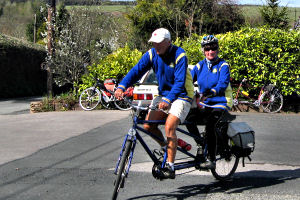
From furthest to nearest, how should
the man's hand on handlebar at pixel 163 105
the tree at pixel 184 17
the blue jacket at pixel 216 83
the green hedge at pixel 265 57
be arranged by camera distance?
the tree at pixel 184 17, the green hedge at pixel 265 57, the blue jacket at pixel 216 83, the man's hand on handlebar at pixel 163 105

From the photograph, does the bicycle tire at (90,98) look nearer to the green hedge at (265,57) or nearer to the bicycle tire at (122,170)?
the green hedge at (265,57)

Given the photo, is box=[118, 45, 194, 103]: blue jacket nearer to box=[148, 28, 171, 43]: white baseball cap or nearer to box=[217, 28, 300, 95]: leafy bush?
box=[148, 28, 171, 43]: white baseball cap

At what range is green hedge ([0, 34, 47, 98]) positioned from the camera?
23.0 meters

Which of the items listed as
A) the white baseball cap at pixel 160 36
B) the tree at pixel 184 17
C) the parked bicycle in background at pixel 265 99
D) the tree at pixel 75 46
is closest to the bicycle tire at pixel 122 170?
the white baseball cap at pixel 160 36

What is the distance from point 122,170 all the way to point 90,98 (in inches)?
375

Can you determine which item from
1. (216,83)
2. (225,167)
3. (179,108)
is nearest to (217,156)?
(225,167)

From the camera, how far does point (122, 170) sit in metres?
4.26

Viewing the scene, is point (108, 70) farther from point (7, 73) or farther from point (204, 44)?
point (7, 73)

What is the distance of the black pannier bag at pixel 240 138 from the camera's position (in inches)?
206

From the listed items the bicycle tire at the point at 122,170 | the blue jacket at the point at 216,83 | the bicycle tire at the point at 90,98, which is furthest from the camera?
the bicycle tire at the point at 90,98

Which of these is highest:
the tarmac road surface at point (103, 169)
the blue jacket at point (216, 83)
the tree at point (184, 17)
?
the tree at point (184, 17)

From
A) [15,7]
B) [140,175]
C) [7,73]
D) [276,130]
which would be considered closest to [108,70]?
[276,130]

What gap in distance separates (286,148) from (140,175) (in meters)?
3.27

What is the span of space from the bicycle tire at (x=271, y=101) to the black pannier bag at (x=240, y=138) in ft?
26.5
